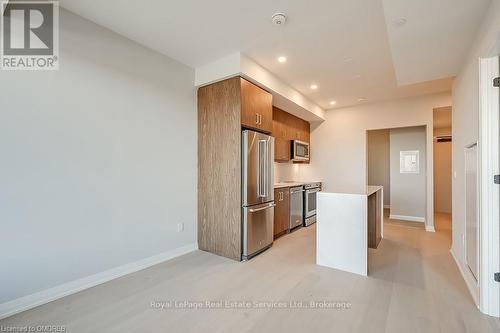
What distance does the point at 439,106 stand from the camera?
4707 millimetres

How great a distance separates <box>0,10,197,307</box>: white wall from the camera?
2.05 metres

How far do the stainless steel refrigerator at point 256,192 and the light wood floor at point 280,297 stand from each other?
272 mm

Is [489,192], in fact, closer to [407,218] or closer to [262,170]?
[262,170]

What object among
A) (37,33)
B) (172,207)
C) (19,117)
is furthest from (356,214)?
(37,33)

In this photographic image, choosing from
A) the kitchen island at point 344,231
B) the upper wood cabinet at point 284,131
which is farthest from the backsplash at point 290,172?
the kitchen island at point 344,231

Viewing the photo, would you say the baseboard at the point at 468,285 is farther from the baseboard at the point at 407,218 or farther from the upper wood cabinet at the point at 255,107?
the upper wood cabinet at the point at 255,107

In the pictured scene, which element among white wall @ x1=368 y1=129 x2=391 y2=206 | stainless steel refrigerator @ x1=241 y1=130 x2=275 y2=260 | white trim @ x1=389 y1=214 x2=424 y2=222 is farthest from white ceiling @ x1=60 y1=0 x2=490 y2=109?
white wall @ x1=368 y1=129 x2=391 y2=206

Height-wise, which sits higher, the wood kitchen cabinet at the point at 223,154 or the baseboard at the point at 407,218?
the wood kitchen cabinet at the point at 223,154

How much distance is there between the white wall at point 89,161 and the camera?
2.05 m

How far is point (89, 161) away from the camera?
2477mm

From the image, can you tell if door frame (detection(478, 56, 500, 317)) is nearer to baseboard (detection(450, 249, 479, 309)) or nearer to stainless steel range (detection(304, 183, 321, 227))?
baseboard (detection(450, 249, 479, 309))

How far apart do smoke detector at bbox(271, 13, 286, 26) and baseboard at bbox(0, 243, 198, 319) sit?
3149mm

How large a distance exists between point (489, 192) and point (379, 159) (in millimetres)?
6363

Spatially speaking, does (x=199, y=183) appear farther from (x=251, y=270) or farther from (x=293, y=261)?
(x=293, y=261)
